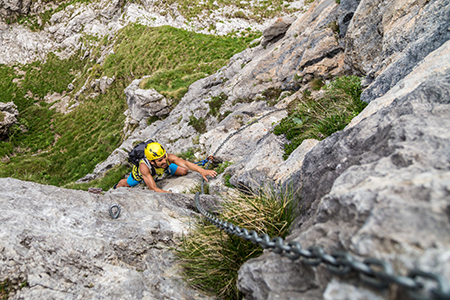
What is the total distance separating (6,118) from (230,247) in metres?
33.4

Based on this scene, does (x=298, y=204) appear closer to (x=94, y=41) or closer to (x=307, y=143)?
(x=307, y=143)

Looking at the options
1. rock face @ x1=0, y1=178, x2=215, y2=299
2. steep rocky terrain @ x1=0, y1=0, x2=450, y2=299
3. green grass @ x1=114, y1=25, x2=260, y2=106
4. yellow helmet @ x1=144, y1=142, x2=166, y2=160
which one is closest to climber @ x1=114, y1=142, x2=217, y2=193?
yellow helmet @ x1=144, y1=142, x2=166, y2=160

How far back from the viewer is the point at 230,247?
302 centimetres

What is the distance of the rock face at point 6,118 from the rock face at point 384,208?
3341 centimetres

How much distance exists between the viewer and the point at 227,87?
13.4m

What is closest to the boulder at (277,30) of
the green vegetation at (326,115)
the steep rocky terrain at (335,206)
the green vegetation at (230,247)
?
the steep rocky terrain at (335,206)

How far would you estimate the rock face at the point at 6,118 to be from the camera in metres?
24.7

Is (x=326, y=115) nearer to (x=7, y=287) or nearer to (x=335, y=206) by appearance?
(x=335, y=206)

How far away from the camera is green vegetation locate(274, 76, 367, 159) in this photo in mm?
5094

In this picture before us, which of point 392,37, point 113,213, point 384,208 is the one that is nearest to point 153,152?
point 113,213

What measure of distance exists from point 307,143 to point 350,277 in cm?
379

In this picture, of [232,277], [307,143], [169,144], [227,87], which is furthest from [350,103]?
[169,144]

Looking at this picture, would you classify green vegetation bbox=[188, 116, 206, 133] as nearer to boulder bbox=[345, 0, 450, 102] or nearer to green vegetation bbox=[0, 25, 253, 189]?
green vegetation bbox=[0, 25, 253, 189]

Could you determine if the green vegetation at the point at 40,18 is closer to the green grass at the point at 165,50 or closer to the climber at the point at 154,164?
the green grass at the point at 165,50
